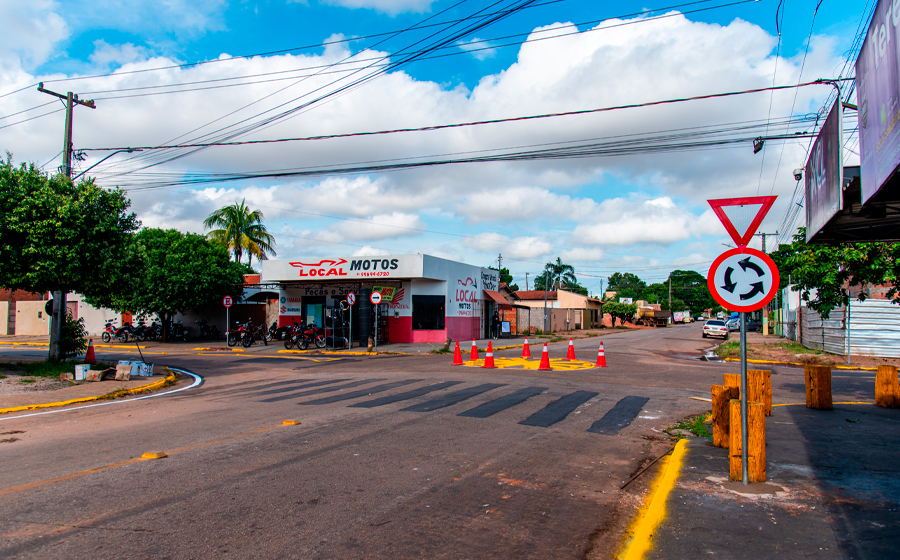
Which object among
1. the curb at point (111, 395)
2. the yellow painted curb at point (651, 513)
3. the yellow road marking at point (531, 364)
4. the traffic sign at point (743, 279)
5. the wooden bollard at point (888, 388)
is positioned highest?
the traffic sign at point (743, 279)

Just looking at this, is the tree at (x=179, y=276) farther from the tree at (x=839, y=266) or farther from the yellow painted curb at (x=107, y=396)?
the tree at (x=839, y=266)

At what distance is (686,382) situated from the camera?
14352 mm

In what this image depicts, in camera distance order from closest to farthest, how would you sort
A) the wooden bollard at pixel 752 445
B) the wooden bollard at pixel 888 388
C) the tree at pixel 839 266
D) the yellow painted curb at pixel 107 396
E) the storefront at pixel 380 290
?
the wooden bollard at pixel 752 445
the wooden bollard at pixel 888 388
the yellow painted curb at pixel 107 396
the tree at pixel 839 266
the storefront at pixel 380 290

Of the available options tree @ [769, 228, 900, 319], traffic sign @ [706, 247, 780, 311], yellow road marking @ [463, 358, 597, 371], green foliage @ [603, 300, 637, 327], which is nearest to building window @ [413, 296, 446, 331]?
yellow road marking @ [463, 358, 597, 371]

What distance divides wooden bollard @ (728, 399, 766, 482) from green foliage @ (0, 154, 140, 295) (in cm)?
1522

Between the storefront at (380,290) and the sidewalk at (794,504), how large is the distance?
23.0 meters

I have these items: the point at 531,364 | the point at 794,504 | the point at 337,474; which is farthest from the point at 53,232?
the point at 794,504

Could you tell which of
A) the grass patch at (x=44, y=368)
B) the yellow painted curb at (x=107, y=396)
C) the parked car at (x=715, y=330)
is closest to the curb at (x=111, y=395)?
the yellow painted curb at (x=107, y=396)

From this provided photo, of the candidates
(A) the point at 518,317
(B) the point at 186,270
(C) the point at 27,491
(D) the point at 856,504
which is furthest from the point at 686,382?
(A) the point at 518,317

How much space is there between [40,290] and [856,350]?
88.5 ft

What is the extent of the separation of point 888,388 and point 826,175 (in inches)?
193

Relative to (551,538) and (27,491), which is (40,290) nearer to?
(27,491)

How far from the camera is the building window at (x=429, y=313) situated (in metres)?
31.2

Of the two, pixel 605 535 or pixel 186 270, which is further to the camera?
pixel 186 270
